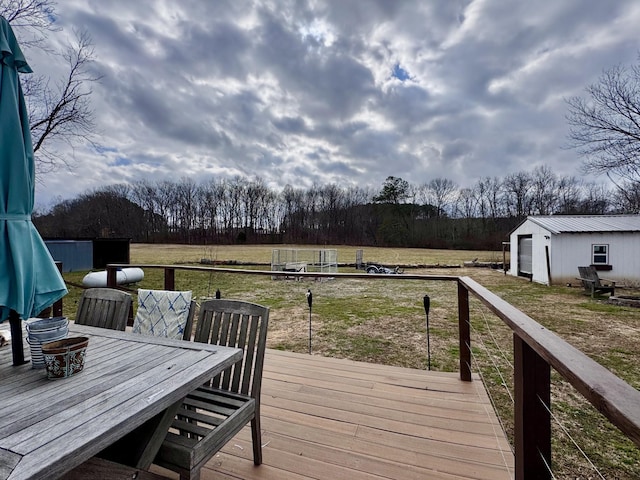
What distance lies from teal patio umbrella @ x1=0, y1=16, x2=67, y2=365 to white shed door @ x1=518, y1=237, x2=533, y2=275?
1487 centimetres

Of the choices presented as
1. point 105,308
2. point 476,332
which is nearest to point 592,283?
point 476,332

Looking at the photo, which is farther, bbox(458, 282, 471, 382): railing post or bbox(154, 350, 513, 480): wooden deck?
bbox(458, 282, 471, 382): railing post

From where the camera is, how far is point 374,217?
34.3 meters

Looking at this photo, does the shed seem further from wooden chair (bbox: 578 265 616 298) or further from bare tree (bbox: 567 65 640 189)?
bare tree (bbox: 567 65 640 189)

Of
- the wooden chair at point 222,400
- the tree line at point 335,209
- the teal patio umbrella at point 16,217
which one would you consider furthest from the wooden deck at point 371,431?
the tree line at point 335,209

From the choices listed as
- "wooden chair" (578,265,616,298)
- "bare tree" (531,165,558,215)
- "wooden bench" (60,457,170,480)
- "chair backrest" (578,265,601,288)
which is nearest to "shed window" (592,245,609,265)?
"wooden chair" (578,265,616,298)

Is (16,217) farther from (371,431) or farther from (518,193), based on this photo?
(518,193)

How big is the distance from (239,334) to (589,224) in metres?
14.6

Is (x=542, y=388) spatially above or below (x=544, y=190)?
below

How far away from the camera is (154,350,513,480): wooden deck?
1576 mm

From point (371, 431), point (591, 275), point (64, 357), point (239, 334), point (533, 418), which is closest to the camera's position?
point (533, 418)

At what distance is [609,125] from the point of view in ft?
36.8

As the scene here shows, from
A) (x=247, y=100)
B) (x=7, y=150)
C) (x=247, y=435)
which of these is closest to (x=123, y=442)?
(x=247, y=435)

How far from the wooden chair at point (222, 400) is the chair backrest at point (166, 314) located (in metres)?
0.25
